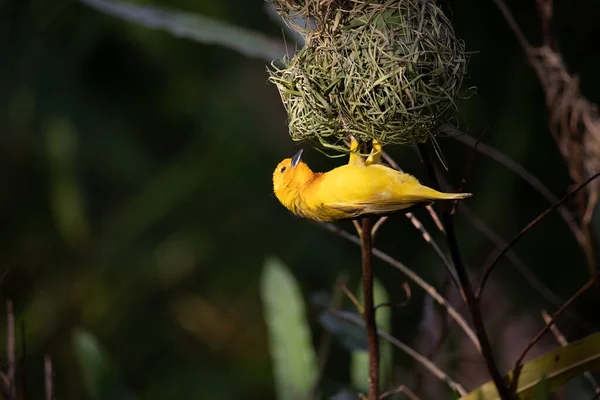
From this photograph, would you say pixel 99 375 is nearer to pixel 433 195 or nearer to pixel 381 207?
pixel 381 207

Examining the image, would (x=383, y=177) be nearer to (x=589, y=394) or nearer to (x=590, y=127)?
(x=590, y=127)

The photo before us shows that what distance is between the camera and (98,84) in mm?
4719

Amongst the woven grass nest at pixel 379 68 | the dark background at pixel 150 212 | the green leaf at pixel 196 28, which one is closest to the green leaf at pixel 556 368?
the woven grass nest at pixel 379 68

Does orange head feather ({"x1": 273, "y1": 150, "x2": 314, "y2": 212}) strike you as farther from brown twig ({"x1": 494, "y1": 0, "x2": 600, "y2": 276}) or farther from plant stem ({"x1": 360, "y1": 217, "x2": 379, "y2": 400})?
brown twig ({"x1": 494, "y1": 0, "x2": 600, "y2": 276})

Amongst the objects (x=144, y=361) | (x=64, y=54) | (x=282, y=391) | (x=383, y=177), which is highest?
(x=64, y=54)

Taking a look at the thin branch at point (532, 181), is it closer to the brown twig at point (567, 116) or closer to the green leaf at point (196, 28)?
the brown twig at point (567, 116)

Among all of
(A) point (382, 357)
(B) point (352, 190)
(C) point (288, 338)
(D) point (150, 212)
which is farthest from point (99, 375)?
(D) point (150, 212)

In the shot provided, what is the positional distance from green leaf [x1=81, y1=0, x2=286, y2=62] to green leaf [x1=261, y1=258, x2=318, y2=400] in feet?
1.96

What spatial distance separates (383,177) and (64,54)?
12.3ft

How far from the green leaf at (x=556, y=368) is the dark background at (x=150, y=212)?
2595mm

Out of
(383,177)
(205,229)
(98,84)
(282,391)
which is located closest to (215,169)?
(205,229)

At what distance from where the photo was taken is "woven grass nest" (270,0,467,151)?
1258 mm

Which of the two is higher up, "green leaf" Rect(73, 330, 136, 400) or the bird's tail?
the bird's tail

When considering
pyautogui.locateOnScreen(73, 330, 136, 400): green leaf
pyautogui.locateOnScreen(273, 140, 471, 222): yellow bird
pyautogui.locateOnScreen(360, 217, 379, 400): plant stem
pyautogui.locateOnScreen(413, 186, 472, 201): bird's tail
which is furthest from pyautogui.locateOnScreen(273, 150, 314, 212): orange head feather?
pyautogui.locateOnScreen(73, 330, 136, 400): green leaf
